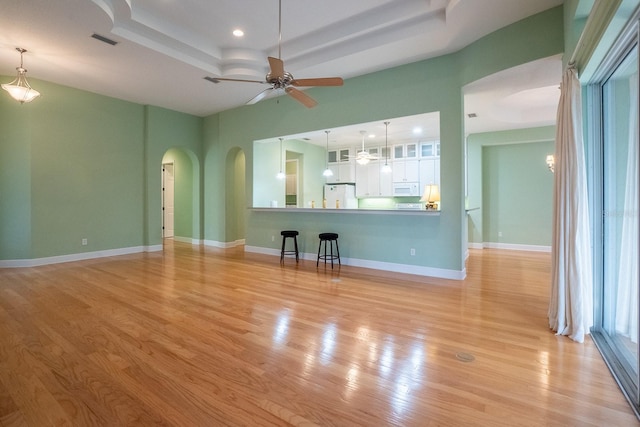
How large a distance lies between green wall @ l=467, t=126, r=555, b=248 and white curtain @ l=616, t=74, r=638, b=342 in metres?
4.84

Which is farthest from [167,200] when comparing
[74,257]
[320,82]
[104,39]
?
[320,82]

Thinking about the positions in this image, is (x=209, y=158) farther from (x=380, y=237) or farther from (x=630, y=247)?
(x=630, y=247)

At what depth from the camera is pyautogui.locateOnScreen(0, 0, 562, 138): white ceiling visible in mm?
3486

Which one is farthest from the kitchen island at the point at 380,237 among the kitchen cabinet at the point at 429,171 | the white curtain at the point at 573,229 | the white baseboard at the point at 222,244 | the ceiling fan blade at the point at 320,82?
the kitchen cabinet at the point at 429,171

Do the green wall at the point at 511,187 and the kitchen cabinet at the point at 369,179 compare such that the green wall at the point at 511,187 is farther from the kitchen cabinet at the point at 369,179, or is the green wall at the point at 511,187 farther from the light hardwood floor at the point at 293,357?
the light hardwood floor at the point at 293,357

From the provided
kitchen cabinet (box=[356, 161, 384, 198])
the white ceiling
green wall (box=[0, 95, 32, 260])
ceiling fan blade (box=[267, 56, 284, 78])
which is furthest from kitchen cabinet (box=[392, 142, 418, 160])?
green wall (box=[0, 95, 32, 260])

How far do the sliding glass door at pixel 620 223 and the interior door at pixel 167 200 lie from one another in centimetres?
954

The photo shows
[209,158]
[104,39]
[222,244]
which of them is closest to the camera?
[104,39]

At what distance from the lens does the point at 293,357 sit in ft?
7.53

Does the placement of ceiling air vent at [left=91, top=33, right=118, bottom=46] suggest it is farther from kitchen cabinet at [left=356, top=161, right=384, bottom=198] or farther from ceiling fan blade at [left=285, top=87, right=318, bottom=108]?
kitchen cabinet at [left=356, top=161, right=384, bottom=198]

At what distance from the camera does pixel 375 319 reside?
303 cm

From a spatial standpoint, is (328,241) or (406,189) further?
(406,189)

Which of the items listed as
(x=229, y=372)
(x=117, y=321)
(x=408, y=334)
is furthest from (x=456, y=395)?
(x=117, y=321)

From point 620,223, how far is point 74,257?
8020mm
